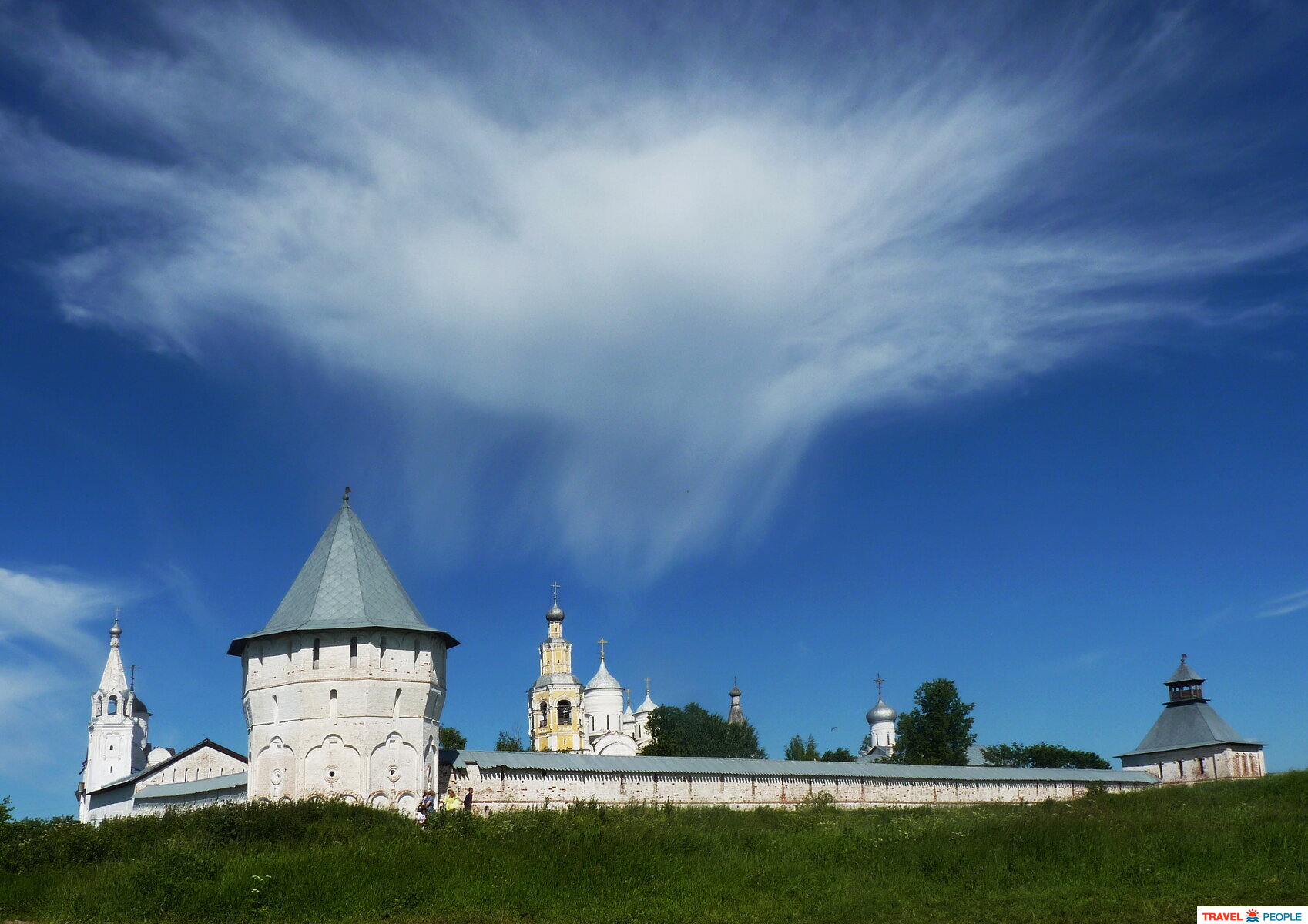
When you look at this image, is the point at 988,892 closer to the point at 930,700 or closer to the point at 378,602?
the point at 378,602

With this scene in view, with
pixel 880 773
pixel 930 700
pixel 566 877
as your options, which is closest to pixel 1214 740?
pixel 930 700

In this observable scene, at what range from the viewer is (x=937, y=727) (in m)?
47.3

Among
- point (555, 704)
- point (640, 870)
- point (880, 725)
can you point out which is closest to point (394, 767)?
point (640, 870)

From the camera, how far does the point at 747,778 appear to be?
2822 cm

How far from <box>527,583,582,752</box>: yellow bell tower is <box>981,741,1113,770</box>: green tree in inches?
1032

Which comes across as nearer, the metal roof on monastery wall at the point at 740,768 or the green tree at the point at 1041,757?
the metal roof on monastery wall at the point at 740,768

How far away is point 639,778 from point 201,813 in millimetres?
10479

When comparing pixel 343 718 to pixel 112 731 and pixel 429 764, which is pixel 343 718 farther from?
pixel 112 731

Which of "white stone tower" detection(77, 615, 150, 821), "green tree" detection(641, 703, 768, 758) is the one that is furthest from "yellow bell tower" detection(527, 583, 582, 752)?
"white stone tower" detection(77, 615, 150, 821)

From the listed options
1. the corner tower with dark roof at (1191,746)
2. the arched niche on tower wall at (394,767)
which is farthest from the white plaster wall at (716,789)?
the corner tower with dark roof at (1191,746)

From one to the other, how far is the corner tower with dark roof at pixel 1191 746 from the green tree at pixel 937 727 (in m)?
6.35

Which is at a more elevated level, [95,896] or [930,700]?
[930,700]

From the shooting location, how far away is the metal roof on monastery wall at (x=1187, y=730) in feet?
137

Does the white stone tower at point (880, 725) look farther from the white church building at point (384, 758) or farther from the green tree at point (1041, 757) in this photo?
the white church building at point (384, 758)
